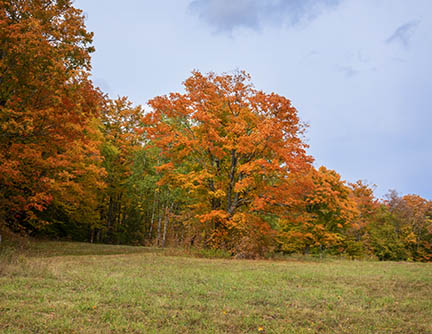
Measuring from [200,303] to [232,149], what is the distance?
478 inches

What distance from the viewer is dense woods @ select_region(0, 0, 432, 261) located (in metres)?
13.1

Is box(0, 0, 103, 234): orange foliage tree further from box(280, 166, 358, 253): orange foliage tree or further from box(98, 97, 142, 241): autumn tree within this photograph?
box(280, 166, 358, 253): orange foliage tree

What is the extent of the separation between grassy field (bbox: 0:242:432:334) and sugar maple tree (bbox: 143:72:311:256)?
25.3ft

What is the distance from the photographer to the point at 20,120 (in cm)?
1271

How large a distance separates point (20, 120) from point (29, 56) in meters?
2.39

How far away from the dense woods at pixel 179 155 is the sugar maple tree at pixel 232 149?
0.06m

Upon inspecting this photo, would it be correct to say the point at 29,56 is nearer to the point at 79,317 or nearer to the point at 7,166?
the point at 7,166

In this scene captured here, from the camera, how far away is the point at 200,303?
623 cm

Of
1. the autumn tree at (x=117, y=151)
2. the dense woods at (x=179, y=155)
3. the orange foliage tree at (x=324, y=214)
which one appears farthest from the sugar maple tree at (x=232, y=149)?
the autumn tree at (x=117, y=151)

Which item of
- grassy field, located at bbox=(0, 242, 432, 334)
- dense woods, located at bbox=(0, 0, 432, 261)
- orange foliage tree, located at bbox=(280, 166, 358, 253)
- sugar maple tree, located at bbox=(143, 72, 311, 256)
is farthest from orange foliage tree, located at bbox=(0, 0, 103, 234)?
orange foliage tree, located at bbox=(280, 166, 358, 253)

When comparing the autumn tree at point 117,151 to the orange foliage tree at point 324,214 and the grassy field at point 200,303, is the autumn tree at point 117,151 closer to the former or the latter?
the orange foliage tree at point 324,214

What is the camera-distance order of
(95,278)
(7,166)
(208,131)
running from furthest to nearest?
1. (208,131)
2. (7,166)
3. (95,278)

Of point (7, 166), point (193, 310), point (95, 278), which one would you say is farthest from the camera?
point (7, 166)

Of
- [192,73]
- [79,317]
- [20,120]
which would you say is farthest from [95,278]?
[192,73]
